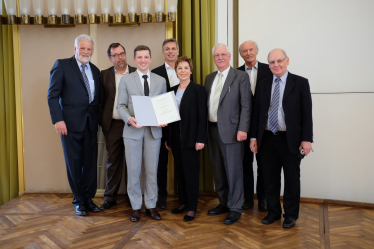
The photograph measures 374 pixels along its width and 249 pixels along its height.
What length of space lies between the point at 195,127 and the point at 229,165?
50cm

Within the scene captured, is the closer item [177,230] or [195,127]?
[177,230]

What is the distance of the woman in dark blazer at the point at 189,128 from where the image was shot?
301 centimetres

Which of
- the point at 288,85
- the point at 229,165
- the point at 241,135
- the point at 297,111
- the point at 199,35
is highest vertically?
the point at 199,35

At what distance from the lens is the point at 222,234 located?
110 inches

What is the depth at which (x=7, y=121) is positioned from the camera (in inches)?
164

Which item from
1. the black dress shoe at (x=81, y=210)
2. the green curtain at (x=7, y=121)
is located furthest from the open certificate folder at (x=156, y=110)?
the green curtain at (x=7, y=121)

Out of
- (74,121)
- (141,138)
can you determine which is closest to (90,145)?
(74,121)

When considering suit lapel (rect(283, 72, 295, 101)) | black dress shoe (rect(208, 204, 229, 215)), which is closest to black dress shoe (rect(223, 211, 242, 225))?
black dress shoe (rect(208, 204, 229, 215))

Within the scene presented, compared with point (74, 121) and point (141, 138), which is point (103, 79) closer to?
point (74, 121)

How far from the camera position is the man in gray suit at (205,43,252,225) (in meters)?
3.02

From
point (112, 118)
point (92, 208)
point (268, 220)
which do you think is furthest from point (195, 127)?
point (92, 208)

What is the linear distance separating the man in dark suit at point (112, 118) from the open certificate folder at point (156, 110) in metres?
0.62

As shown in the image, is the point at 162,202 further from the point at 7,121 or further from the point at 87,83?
the point at 7,121

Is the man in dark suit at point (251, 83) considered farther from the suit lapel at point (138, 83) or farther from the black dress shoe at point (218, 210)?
the suit lapel at point (138, 83)
